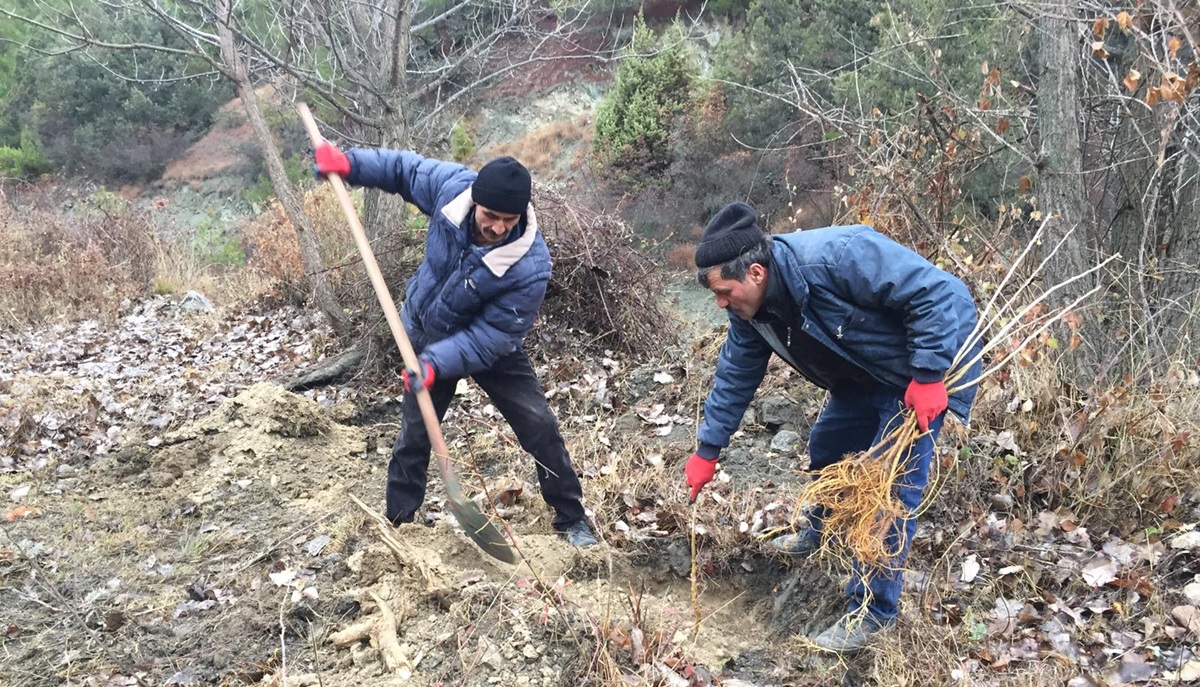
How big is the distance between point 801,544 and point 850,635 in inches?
26.4

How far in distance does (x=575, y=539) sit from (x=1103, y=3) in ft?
14.4

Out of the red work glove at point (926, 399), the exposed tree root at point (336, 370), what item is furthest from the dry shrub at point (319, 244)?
the red work glove at point (926, 399)

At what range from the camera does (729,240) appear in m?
2.75

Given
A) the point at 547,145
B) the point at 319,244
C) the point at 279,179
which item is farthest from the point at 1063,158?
the point at 547,145

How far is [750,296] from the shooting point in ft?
9.28

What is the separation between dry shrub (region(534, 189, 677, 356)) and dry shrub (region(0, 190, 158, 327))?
7141mm

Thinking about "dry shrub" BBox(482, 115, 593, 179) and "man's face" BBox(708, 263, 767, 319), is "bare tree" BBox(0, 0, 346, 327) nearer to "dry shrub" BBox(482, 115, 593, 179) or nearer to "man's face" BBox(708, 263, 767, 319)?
"man's face" BBox(708, 263, 767, 319)

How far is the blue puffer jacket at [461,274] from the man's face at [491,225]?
38mm

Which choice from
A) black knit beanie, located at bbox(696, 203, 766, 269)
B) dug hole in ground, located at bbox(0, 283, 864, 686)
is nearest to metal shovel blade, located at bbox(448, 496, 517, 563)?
dug hole in ground, located at bbox(0, 283, 864, 686)

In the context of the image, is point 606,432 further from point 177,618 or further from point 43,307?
point 43,307

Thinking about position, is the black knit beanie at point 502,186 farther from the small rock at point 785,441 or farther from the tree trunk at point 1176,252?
the tree trunk at point 1176,252

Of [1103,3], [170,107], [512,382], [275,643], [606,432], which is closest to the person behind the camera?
[275,643]

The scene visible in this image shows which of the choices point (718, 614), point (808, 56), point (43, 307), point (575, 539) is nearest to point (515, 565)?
point (575, 539)

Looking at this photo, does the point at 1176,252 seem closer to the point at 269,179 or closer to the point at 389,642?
the point at 389,642
